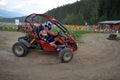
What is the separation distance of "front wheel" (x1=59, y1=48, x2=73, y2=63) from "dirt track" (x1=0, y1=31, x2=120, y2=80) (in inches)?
8.9

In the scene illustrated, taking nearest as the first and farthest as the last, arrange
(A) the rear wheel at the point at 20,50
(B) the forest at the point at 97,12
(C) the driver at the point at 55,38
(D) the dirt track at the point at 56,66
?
1. (D) the dirt track at the point at 56,66
2. (A) the rear wheel at the point at 20,50
3. (C) the driver at the point at 55,38
4. (B) the forest at the point at 97,12

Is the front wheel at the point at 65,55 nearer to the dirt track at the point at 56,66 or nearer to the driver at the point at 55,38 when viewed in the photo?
the dirt track at the point at 56,66

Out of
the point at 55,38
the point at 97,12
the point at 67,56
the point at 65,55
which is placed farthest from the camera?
the point at 97,12

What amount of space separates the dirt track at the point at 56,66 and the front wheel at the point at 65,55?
0.74 feet

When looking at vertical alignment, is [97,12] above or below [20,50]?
above

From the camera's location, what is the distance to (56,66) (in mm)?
9109

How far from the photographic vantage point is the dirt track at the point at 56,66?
7.69 meters

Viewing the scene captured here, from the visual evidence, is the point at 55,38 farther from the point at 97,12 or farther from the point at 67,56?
the point at 97,12

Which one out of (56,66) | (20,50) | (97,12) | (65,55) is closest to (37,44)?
(20,50)

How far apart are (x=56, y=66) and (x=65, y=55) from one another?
37.7 inches

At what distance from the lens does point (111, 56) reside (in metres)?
11.8

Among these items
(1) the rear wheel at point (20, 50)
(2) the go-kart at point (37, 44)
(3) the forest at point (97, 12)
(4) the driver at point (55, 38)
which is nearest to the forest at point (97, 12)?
(3) the forest at point (97, 12)

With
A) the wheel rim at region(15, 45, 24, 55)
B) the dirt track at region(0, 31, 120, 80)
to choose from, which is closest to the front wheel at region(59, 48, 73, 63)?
the dirt track at region(0, 31, 120, 80)

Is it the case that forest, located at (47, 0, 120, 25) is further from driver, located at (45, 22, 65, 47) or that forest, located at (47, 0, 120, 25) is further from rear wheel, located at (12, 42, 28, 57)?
rear wheel, located at (12, 42, 28, 57)
